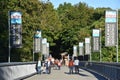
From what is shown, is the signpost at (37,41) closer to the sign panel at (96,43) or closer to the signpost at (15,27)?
the sign panel at (96,43)

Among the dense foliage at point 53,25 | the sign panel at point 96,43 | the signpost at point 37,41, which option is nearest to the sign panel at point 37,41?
the signpost at point 37,41

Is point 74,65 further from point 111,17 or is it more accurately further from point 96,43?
point 96,43

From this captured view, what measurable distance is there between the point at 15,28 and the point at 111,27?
940 cm

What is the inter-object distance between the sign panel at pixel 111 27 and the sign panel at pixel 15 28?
8145mm

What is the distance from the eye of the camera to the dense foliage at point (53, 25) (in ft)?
188

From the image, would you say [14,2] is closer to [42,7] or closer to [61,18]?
[42,7]

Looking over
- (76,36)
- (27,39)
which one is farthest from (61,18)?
(27,39)

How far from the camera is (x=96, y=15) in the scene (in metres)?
144

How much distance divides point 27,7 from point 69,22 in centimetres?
7984

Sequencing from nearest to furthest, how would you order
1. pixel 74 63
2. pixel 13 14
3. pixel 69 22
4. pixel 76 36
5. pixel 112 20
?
→ pixel 13 14 → pixel 112 20 → pixel 74 63 → pixel 76 36 → pixel 69 22

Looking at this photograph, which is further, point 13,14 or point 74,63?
point 74,63

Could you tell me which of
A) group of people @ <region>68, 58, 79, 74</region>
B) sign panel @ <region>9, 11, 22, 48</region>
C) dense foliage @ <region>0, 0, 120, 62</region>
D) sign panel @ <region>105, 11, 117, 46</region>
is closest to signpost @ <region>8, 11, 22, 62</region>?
sign panel @ <region>9, 11, 22, 48</region>

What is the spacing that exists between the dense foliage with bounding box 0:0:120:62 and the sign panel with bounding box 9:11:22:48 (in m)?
15.6

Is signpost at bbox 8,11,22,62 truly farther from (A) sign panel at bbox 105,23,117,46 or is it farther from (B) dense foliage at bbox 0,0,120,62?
(B) dense foliage at bbox 0,0,120,62
